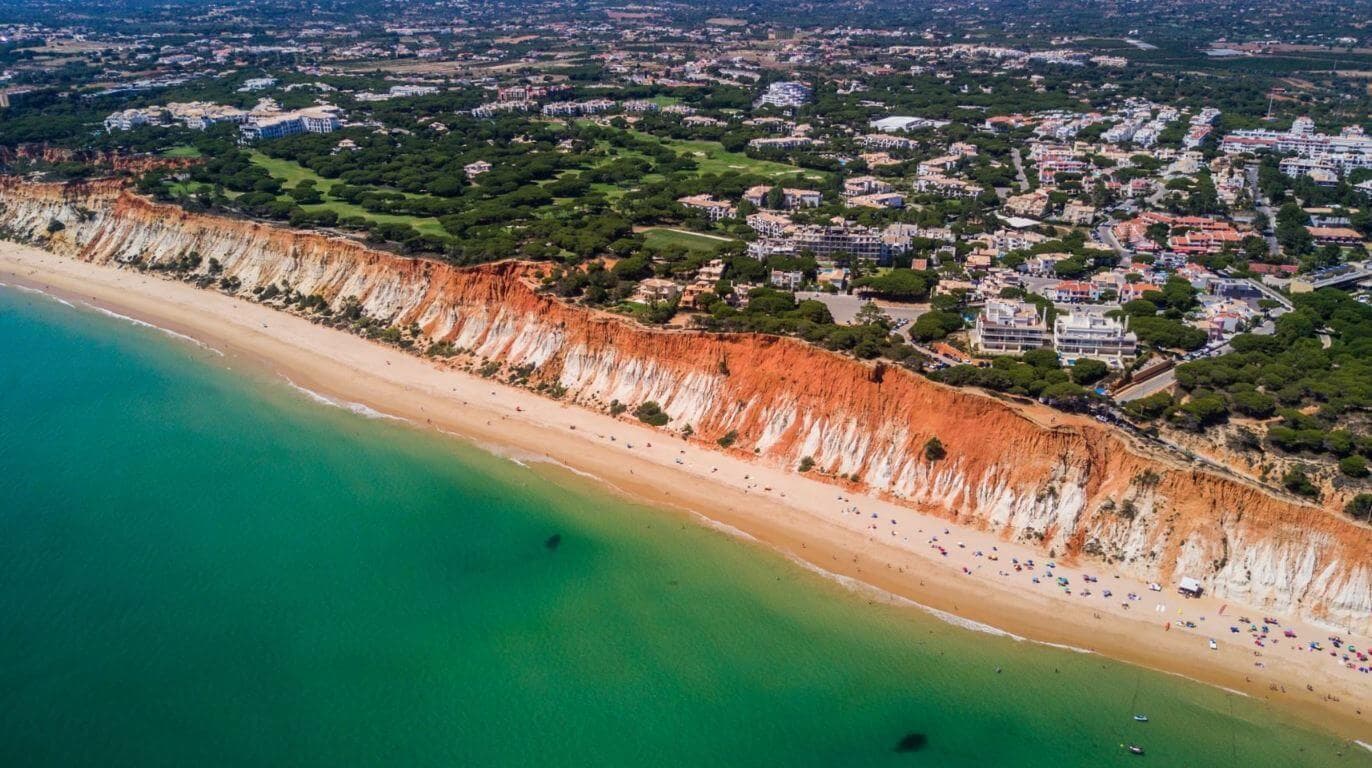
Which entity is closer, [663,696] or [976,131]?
[663,696]

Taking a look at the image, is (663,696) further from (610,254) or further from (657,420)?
(610,254)

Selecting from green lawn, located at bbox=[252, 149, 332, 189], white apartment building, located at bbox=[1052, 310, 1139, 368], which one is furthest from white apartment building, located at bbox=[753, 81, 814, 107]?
white apartment building, located at bbox=[1052, 310, 1139, 368]

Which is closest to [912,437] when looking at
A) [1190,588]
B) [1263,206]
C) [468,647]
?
[1190,588]

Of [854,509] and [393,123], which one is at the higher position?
[393,123]

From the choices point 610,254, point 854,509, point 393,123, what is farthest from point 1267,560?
point 393,123

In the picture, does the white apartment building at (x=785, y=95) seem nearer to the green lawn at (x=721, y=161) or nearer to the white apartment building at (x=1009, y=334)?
the green lawn at (x=721, y=161)

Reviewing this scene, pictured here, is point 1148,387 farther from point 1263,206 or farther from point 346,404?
point 1263,206
